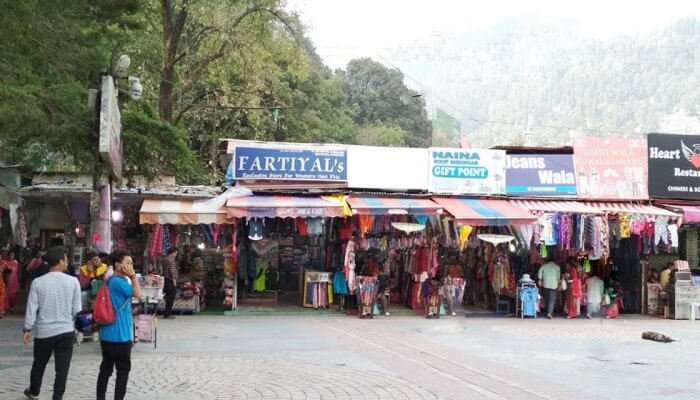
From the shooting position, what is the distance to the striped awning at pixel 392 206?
15391 millimetres

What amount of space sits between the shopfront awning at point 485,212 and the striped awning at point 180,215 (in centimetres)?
542

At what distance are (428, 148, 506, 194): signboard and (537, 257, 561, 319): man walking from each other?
227 centimetres

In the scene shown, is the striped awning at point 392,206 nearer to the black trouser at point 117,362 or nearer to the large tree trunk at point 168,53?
the large tree trunk at point 168,53

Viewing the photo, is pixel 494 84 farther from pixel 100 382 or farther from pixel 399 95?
pixel 100 382

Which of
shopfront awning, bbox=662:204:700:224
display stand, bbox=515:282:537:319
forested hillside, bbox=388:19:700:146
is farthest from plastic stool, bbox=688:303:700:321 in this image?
forested hillside, bbox=388:19:700:146

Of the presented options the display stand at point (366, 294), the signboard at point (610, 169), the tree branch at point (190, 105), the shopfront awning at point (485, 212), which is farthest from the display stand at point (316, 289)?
the tree branch at point (190, 105)

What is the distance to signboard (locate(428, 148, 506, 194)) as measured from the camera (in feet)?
55.8

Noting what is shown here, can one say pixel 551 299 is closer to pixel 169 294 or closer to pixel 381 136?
pixel 169 294

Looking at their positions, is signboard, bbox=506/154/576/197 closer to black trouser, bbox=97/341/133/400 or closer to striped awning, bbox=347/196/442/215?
striped awning, bbox=347/196/442/215

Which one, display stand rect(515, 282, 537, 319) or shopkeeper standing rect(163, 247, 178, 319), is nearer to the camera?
shopkeeper standing rect(163, 247, 178, 319)

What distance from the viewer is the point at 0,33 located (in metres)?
7.55

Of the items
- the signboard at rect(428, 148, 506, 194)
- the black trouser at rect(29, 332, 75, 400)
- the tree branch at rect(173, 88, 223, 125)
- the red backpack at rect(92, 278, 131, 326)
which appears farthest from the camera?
the tree branch at rect(173, 88, 223, 125)

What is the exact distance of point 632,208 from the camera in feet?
56.1

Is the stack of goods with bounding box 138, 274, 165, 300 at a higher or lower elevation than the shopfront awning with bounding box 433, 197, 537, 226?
lower
